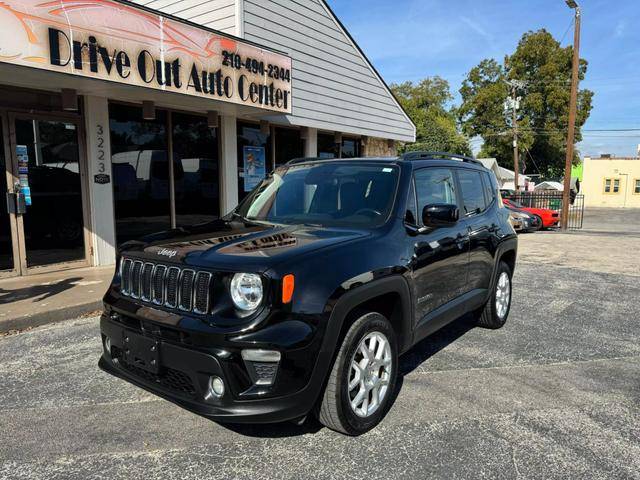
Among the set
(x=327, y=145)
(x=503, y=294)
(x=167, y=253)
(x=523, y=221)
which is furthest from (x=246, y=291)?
(x=523, y=221)

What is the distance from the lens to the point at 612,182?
154ft

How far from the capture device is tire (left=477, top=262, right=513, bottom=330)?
5250mm

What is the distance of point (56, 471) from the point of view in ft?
8.95

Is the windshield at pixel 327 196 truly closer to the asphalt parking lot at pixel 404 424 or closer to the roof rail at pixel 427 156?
the roof rail at pixel 427 156

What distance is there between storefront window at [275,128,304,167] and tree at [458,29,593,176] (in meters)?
37.7

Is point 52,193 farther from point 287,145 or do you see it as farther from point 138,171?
point 287,145

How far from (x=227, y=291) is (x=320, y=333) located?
565mm

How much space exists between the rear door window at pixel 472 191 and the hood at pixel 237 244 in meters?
1.79

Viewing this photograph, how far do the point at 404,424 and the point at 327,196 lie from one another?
1821 millimetres

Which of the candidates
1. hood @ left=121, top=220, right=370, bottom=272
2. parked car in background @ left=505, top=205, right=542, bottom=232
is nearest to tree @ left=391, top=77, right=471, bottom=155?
parked car in background @ left=505, top=205, right=542, bottom=232

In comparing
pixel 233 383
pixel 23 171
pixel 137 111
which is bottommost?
pixel 233 383

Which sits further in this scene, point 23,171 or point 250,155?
point 250,155

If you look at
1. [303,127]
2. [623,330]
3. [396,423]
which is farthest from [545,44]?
[396,423]

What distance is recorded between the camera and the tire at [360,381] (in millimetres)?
2877
